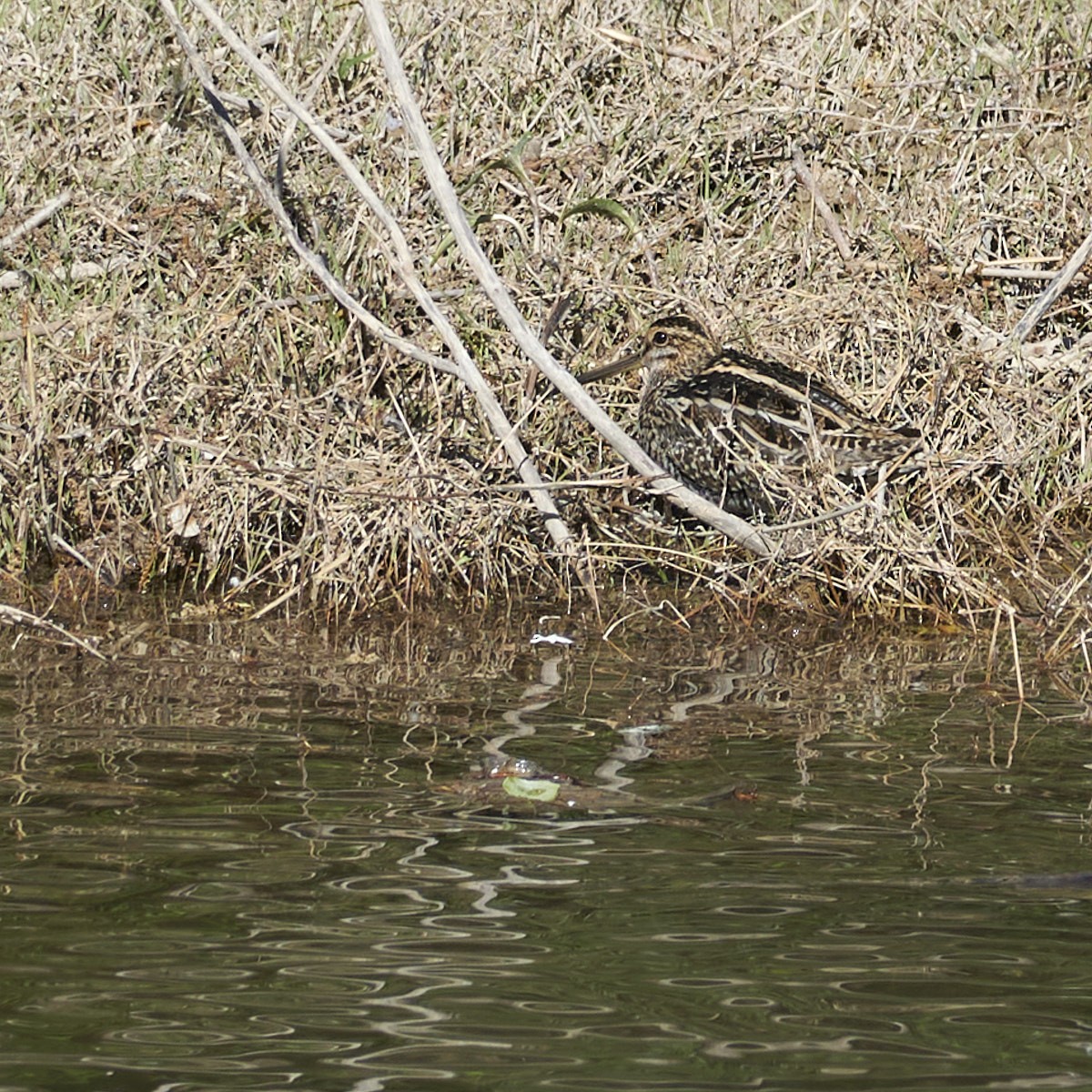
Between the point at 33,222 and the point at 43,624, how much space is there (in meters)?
2.54

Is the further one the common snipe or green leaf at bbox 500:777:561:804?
the common snipe

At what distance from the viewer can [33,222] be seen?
8.02 metres

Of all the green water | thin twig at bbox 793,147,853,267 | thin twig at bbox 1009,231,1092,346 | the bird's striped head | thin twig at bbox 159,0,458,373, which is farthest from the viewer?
thin twig at bbox 793,147,853,267

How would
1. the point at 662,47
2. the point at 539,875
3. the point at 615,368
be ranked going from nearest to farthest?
the point at 539,875, the point at 615,368, the point at 662,47

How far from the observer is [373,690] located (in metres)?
6.01

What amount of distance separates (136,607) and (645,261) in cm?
245

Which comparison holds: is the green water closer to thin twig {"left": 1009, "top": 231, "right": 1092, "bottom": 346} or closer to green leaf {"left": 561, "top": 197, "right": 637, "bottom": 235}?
thin twig {"left": 1009, "top": 231, "right": 1092, "bottom": 346}

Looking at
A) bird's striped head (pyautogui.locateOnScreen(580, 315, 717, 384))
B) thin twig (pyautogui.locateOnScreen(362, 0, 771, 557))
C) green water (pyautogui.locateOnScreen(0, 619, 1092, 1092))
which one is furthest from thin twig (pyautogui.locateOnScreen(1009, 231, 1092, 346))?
green water (pyautogui.locateOnScreen(0, 619, 1092, 1092))

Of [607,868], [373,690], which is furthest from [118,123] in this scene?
[607,868]

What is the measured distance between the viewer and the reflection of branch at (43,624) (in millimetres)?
5955

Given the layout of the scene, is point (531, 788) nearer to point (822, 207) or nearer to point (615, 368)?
point (615, 368)

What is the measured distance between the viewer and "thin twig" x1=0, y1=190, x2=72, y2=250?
26.3ft

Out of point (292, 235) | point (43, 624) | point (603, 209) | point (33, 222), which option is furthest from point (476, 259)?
point (33, 222)

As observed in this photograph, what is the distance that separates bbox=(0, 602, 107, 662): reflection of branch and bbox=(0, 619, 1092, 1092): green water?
3.4 inches
